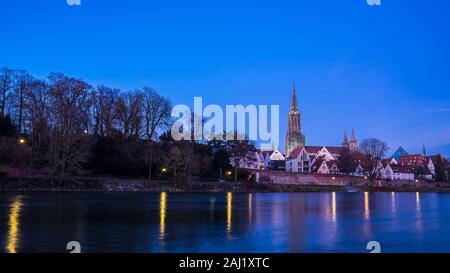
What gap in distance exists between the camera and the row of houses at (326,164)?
139212 millimetres

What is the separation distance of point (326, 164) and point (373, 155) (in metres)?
22.7

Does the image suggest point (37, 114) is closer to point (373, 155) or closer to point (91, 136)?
point (91, 136)

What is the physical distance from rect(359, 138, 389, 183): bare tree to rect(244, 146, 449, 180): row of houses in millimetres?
4602

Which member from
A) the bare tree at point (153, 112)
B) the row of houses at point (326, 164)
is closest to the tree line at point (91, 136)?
the bare tree at point (153, 112)

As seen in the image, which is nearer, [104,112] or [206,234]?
[206,234]

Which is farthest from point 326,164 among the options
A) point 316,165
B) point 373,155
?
point 373,155

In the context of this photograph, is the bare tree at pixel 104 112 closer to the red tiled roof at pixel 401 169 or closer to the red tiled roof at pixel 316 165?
the red tiled roof at pixel 316 165

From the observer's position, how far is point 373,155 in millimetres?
120438

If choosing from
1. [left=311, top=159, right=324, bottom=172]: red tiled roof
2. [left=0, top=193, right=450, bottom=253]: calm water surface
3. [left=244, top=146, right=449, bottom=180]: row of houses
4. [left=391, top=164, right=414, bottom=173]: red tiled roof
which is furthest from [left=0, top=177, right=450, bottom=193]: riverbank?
[left=391, top=164, right=414, bottom=173]: red tiled roof

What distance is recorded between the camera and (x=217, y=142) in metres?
91.7

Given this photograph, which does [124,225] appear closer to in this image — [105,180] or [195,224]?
[195,224]

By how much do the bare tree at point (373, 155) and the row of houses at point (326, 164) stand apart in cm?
460

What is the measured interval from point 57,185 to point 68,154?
505cm

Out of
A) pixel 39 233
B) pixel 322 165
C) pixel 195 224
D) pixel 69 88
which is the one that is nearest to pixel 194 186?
pixel 69 88
